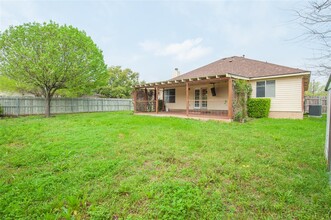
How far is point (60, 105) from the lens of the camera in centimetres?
1585

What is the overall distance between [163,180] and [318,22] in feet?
12.5

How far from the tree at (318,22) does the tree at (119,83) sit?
24253 millimetres

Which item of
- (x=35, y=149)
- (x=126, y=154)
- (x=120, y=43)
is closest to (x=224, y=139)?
(x=126, y=154)

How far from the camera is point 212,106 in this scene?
12.8m

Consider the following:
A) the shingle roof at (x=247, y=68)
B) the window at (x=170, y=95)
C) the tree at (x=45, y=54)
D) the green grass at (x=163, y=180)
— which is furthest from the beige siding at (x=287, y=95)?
the tree at (x=45, y=54)

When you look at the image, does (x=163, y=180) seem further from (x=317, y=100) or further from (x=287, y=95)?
(x=317, y=100)

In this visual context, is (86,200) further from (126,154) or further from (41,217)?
(126,154)

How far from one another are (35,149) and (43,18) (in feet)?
38.0

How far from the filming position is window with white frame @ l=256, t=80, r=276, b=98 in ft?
34.9

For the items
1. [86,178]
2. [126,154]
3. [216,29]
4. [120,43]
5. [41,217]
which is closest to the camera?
[41,217]

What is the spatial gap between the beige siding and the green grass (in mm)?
5897

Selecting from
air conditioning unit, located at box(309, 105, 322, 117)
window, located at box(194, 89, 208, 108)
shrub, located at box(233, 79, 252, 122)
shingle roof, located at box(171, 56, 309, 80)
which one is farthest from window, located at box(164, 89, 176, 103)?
air conditioning unit, located at box(309, 105, 322, 117)

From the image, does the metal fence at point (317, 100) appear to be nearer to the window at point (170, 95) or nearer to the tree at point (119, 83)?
the window at point (170, 95)

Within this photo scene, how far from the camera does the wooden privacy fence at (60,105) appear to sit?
43.4ft
